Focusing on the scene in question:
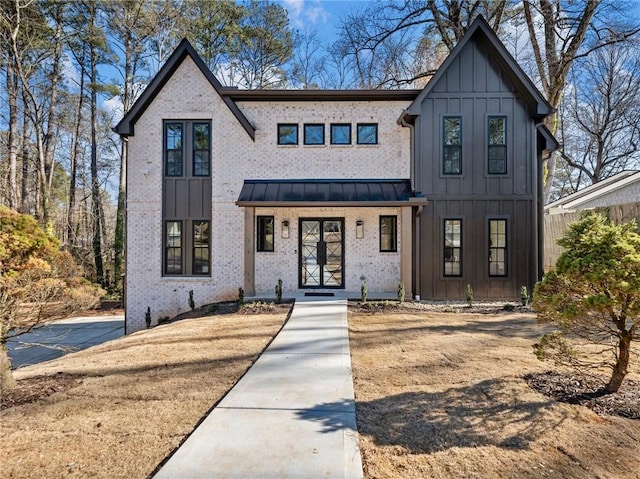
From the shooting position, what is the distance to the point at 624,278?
399 centimetres

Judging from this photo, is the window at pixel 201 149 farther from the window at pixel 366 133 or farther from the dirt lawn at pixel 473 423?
the dirt lawn at pixel 473 423

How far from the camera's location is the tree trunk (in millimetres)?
4371

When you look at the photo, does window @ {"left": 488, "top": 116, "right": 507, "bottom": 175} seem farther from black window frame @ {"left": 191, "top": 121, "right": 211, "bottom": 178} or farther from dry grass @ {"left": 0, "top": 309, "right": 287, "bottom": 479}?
black window frame @ {"left": 191, "top": 121, "right": 211, "bottom": 178}

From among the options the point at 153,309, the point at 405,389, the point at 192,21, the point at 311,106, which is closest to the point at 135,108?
the point at 311,106

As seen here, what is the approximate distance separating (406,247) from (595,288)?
7.15 m

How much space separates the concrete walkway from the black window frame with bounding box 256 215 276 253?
6.31 meters

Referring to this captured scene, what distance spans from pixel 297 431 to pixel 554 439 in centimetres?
252

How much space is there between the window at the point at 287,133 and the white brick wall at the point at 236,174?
175mm

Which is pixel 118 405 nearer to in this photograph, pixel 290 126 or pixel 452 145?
pixel 290 126

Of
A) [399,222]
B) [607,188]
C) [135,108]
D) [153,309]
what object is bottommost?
[153,309]

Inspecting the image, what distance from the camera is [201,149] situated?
12305 mm

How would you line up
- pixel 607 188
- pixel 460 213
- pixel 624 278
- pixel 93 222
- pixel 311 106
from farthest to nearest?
1. pixel 93 222
2. pixel 607 188
3. pixel 311 106
4. pixel 460 213
5. pixel 624 278

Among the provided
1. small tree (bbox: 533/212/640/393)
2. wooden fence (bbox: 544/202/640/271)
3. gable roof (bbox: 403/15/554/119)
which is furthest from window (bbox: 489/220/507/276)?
small tree (bbox: 533/212/640/393)

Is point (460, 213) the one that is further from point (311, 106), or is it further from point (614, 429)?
point (614, 429)
